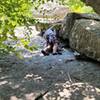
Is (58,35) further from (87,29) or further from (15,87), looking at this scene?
(15,87)

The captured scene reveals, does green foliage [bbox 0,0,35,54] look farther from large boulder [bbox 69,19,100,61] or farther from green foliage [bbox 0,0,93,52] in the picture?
large boulder [bbox 69,19,100,61]

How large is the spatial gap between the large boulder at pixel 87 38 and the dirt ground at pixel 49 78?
313 millimetres

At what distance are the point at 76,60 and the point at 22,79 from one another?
2376 mm

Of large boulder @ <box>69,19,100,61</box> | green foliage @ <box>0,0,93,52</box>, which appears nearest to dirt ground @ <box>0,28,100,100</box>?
large boulder @ <box>69,19,100,61</box>

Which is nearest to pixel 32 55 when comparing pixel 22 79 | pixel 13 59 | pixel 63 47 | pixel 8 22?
pixel 13 59

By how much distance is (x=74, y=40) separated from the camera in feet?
32.5

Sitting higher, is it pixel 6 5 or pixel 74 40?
pixel 6 5

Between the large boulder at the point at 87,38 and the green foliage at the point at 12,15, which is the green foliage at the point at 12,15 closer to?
the green foliage at the point at 12,15

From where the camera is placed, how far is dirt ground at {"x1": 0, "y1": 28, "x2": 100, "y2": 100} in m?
5.64

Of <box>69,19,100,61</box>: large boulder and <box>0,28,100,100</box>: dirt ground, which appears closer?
<box>0,28,100,100</box>: dirt ground

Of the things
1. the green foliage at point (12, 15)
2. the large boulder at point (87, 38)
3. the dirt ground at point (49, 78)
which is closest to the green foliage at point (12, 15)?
the green foliage at point (12, 15)

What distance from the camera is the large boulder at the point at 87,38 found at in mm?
8000

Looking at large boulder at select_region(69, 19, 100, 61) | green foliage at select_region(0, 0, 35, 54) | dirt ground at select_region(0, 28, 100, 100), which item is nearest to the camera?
dirt ground at select_region(0, 28, 100, 100)

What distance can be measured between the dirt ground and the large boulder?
0.31 meters
